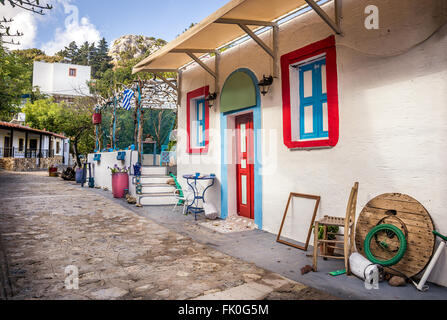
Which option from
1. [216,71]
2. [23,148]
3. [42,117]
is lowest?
[216,71]

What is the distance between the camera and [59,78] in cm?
4284

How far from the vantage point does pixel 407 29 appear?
3373 mm

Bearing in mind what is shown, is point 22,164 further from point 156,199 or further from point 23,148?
point 156,199

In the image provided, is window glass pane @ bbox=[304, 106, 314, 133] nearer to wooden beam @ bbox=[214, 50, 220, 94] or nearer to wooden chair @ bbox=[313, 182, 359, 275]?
wooden chair @ bbox=[313, 182, 359, 275]

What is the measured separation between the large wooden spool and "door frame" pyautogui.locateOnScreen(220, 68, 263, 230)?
2195mm

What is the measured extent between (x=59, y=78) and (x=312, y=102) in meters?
46.9

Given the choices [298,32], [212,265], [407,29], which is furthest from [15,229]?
[407,29]

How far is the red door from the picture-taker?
247 inches

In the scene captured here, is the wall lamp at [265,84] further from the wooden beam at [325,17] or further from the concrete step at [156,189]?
the concrete step at [156,189]

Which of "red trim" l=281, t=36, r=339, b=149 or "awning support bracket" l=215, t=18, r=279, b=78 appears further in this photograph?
"awning support bracket" l=215, t=18, r=279, b=78

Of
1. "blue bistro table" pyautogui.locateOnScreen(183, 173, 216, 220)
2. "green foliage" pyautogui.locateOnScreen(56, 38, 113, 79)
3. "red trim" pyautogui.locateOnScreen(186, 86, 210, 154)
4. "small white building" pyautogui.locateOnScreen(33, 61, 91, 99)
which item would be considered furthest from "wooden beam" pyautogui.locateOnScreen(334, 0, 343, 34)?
"green foliage" pyautogui.locateOnScreen(56, 38, 113, 79)

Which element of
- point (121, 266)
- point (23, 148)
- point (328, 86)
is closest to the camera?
point (121, 266)

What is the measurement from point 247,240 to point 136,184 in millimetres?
4956

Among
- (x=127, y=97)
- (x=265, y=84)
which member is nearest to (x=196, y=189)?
(x=265, y=84)
